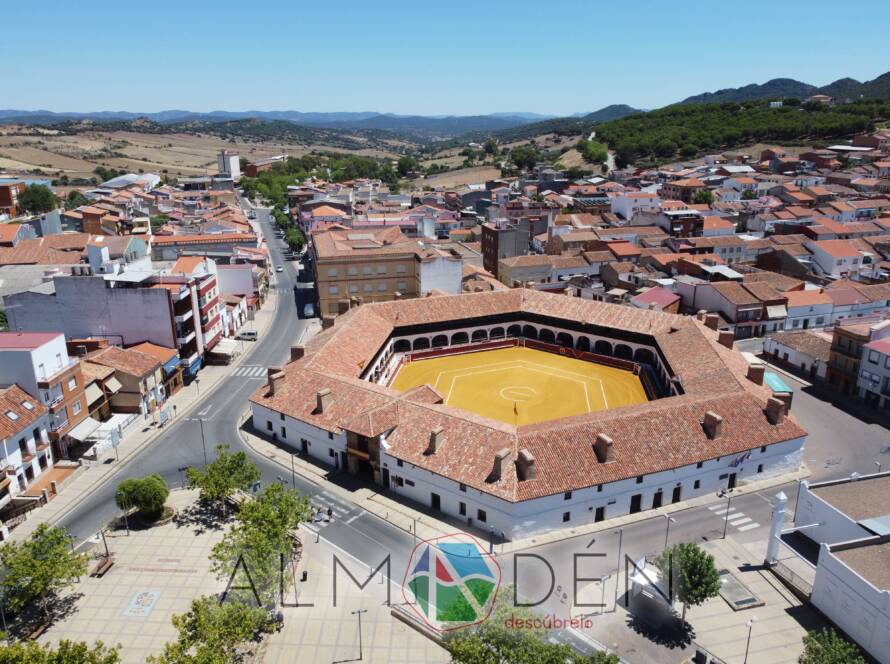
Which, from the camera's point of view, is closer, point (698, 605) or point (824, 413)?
point (698, 605)

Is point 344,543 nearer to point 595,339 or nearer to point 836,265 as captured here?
point 595,339

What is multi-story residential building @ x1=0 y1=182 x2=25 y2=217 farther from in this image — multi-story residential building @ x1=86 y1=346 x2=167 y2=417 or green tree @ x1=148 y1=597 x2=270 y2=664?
green tree @ x1=148 y1=597 x2=270 y2=664

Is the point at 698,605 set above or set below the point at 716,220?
below

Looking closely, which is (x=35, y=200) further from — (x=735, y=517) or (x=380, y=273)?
(x=735, y=517)

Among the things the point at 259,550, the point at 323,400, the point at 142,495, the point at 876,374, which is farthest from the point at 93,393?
the point at 876,374

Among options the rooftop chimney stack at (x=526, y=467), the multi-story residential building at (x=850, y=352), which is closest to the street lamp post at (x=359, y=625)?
the rooftop chimney stack at (x=526, y=467)

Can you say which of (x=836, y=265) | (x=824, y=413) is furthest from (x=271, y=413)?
(x=836, y=265)

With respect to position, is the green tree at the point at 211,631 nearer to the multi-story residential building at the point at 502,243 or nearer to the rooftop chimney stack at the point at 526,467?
the rooftop chimney stack at the point at 526,467
